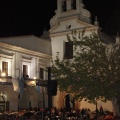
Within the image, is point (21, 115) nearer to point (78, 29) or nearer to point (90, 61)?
point (90, 61)

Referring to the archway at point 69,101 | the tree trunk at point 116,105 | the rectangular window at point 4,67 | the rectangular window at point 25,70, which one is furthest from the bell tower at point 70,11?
the tree trunk at point 116,105

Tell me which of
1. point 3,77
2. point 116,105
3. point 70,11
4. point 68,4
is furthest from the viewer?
point 68,4

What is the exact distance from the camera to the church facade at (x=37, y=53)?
3681 centimetres

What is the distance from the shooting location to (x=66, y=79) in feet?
87.5

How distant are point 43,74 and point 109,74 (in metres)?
17.3

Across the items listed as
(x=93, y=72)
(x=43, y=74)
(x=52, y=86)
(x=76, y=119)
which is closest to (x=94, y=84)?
(x=93, y=72)

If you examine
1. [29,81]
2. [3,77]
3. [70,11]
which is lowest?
[29,81]

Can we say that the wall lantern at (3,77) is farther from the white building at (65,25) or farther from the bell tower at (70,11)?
the bell tower at (70,11)

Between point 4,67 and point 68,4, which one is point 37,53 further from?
point 68,4

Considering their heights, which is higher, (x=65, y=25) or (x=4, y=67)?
(x=65, y=25)

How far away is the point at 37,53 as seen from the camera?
133 feet

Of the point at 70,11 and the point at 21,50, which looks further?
the point at 70,11

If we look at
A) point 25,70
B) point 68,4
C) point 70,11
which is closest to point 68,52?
point 70,11

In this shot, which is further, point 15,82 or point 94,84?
point 15,82
